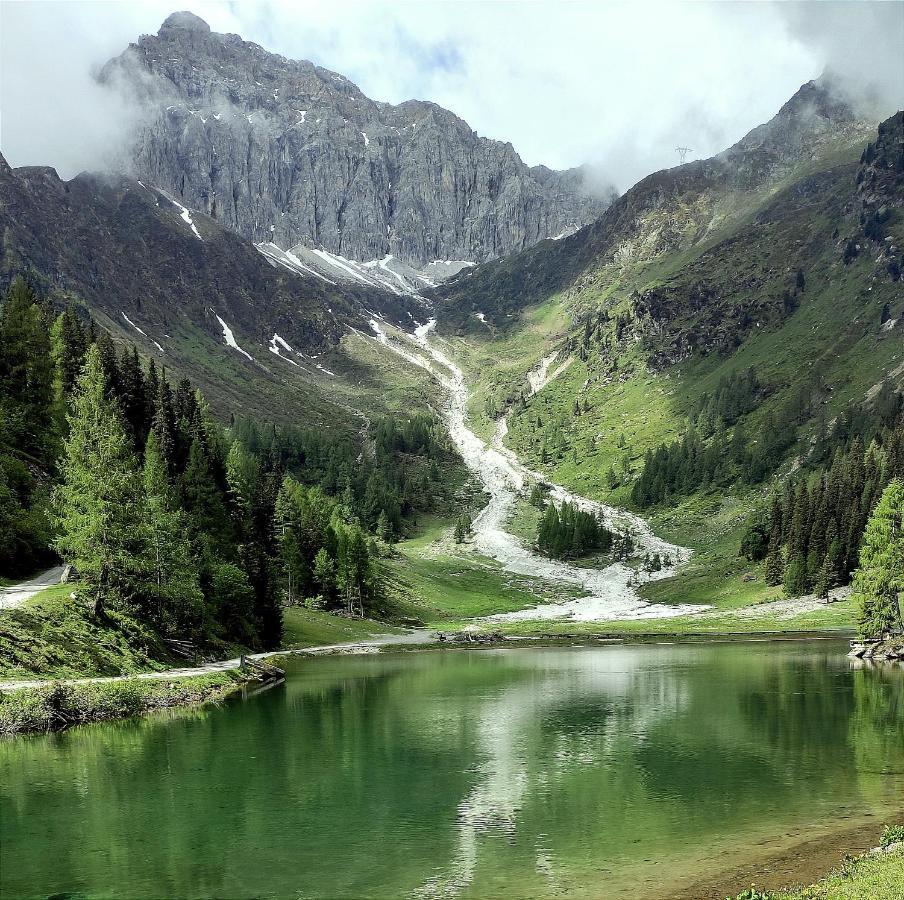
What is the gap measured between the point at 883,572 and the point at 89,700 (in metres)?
72.8

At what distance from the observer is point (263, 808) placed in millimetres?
33469

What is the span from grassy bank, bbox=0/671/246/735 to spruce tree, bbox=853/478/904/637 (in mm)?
64337

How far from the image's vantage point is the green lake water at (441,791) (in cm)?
2578

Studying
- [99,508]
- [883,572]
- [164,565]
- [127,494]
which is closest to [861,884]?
[99,508]

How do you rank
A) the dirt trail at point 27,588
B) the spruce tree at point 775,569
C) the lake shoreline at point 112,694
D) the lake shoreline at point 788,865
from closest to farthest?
the lake shoreline at point 788,865 < the lake shoreline at point 112,694 < the dirt trail at point 27,588 < the spruce tree at point 775,569

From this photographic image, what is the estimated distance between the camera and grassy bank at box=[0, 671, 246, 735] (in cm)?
4503

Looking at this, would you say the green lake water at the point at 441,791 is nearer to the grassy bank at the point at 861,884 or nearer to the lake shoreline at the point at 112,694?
the lake shoreline at the point at 112,694

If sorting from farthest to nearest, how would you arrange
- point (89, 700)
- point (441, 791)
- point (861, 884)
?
point (89, 700), point (441, 791), point (861, 884)

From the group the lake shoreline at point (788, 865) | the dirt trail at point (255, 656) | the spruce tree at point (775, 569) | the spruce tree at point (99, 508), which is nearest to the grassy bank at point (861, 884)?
the lake shoreline at point (788, 865)

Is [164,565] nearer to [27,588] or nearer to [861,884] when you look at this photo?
[27,588]

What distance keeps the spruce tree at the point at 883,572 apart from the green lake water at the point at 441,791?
2015 centimetres

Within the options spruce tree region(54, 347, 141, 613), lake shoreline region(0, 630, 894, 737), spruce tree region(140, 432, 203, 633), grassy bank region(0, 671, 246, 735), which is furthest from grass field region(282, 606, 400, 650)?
grassy bank region(0, 671, 246, 735)

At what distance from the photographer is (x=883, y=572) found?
80.9 metres

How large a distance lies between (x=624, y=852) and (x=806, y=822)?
7963mm
